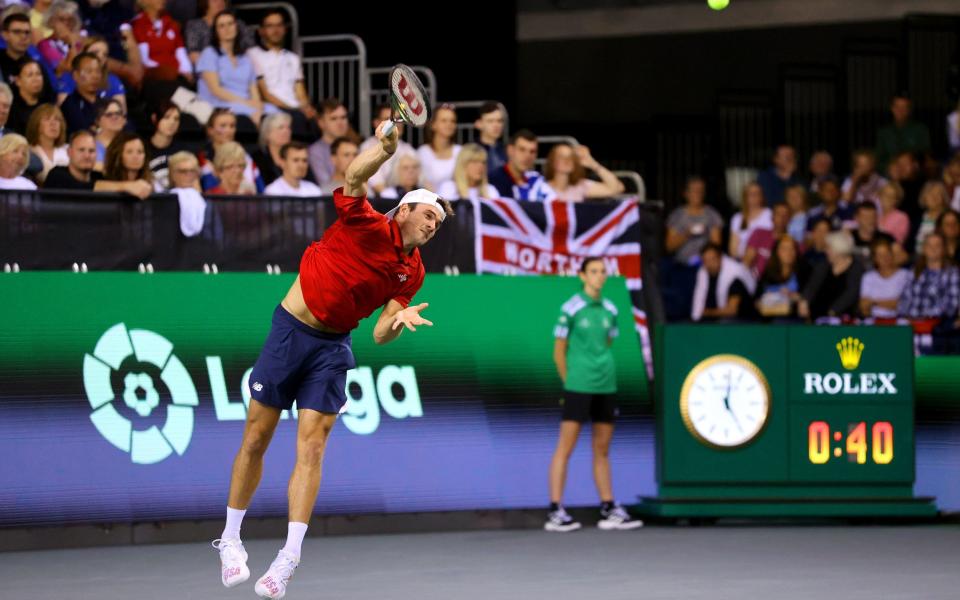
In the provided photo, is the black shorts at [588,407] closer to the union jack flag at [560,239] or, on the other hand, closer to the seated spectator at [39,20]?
the union jack flag at [560,239]

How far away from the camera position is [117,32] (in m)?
15.7

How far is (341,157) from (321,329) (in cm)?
503

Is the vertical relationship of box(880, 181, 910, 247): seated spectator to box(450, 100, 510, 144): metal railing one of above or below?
below

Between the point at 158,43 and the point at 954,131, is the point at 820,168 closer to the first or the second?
the point at 954,131

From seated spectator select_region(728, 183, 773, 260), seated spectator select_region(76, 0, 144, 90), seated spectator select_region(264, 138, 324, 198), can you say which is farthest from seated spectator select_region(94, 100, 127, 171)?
seated spectator select_region(728, 183, 773, 260)

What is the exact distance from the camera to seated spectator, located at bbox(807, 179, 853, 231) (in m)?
18.3

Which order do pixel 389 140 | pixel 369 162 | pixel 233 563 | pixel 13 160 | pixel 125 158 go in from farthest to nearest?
1. pixel 125 158
2. pixel 13 160
3. pixel 233 563
4. pixel 369 162
5. pixel 389 140

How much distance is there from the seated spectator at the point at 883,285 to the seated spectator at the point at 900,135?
379 cm

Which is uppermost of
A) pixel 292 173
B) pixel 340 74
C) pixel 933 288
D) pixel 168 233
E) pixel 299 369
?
pixel 340 74

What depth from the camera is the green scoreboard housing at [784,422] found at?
13578 millimetres

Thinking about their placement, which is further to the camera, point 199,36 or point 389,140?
point 199,36

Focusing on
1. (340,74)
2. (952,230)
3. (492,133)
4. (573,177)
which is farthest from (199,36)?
(952,230)

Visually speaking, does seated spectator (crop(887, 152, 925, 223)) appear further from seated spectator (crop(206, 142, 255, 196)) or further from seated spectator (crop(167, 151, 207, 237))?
seated spectator (crop(167, 151, 207, 237))

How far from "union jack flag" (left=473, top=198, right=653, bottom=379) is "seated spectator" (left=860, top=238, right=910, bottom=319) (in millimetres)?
3529
